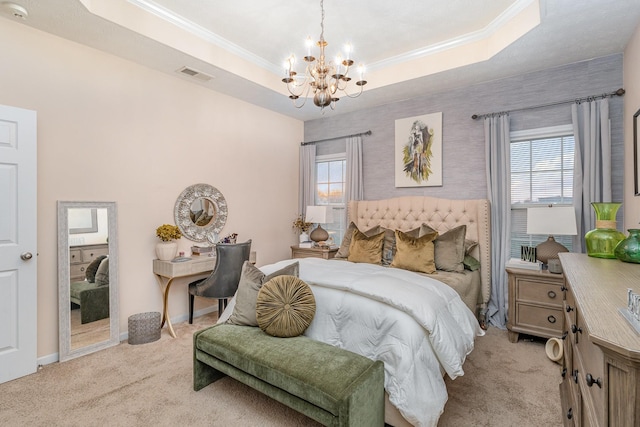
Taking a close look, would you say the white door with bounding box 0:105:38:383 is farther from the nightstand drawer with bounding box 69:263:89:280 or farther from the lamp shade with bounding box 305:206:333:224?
the lamp shade with bounding box 305:206:333:224

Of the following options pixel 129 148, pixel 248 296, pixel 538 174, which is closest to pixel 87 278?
pixel 129 148

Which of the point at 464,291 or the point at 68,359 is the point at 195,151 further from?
the point at 464,291

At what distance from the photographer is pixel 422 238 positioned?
3.43 meters

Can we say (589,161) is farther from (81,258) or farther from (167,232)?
(81,258)

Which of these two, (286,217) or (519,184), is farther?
(286,217)

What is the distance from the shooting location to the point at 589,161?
309 centimetres

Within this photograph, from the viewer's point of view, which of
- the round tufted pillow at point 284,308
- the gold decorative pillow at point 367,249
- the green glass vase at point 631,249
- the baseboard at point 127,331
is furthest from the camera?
the gold decorative pillow at point 367,249

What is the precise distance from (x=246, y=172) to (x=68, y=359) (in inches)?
111

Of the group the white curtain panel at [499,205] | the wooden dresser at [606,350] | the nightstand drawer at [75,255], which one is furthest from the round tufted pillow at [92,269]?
the white curtain panel at [499,205]

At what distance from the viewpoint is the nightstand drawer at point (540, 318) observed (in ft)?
9.65

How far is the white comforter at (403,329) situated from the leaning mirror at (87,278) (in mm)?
A: 2105

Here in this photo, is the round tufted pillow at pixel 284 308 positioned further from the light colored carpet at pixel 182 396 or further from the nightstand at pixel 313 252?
the nightstand at pixel 313 252

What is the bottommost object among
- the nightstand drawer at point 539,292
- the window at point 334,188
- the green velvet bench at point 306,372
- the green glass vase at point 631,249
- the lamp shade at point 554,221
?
the green velvet bench at point 306,372

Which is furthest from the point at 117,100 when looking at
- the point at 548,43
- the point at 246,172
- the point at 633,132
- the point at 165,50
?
the point at 633,132
